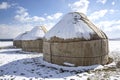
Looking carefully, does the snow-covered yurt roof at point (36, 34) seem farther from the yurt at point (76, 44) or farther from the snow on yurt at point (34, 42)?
the yurt at point (76, 44)

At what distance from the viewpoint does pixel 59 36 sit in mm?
14656

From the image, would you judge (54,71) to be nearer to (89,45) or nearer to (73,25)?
(89,45)

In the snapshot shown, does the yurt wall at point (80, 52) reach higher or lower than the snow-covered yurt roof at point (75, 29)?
lower

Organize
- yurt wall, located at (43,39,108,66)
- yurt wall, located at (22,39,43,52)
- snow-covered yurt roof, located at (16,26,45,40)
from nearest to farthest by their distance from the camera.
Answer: yurt wall, located at (43,39,108,66) < yurt wall, located at (22,39,43,52) < snow-covered yurt roof, located at (16,26,45,40)

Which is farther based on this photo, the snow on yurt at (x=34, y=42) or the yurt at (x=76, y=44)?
the snow on yurt at (x=34, y=42)

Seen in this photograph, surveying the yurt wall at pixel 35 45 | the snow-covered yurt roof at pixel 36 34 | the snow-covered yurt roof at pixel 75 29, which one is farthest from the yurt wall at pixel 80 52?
the snow-covered yurt roof at pixel 36 34

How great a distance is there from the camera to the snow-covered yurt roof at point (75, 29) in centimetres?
1418

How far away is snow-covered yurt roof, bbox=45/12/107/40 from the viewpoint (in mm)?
14180

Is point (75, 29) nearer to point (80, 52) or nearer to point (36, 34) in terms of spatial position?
point (80, 52)

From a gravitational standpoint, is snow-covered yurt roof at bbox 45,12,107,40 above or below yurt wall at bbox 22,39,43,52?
above

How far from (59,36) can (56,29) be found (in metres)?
1.21

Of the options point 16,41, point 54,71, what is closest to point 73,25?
point 54,71

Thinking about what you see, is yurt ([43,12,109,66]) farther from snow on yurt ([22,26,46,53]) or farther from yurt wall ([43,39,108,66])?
snow on yurt ([22,26,46,53])

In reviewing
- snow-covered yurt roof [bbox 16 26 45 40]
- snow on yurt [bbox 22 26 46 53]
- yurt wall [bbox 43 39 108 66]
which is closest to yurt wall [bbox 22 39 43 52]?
snow on yurt [bbox 22 26 46 53]
